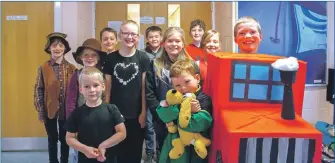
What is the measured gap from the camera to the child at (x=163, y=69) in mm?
1647

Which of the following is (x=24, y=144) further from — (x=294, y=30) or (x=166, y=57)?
(x=294, y=30)

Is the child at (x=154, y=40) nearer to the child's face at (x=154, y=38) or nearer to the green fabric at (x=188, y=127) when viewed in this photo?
the child's face at (x=154, y=38)

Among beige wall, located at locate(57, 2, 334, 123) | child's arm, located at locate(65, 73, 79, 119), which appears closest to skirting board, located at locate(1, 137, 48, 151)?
beige wall, located at locate(57, 2, 334, 123)

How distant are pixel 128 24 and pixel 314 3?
1055 mm

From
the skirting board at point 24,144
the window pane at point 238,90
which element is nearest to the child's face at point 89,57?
the window pane at point 238,90

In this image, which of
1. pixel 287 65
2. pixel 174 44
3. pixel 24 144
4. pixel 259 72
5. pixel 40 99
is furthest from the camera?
pixel 24 144

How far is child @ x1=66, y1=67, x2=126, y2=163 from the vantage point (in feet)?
→ 4.75

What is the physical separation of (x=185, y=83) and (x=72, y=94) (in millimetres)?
748

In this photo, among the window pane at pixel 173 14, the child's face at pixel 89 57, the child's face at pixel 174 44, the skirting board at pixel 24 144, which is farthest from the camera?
the skirting board at pixel 24 144

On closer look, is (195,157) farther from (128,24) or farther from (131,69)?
(128,24)

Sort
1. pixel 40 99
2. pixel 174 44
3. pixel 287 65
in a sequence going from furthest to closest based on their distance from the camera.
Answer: pixel 40 99, pixel 174 44, pixel 287 65

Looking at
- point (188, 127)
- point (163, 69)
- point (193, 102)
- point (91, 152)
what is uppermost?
point (163, 69)

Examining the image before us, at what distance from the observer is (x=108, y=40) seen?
205 centimetres

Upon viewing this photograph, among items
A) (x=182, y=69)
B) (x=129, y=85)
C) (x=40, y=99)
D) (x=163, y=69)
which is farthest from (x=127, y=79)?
(x=40, y=99)
